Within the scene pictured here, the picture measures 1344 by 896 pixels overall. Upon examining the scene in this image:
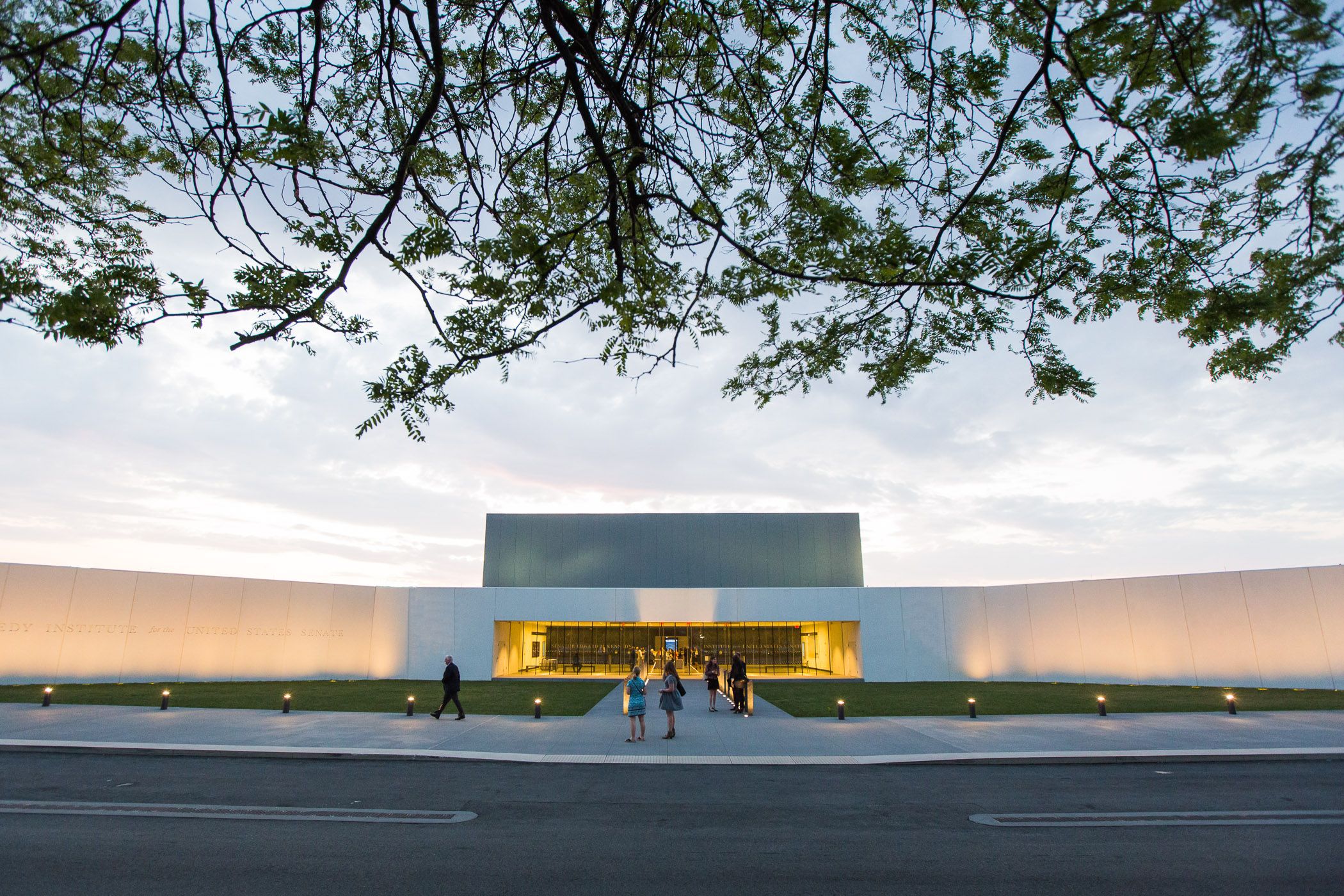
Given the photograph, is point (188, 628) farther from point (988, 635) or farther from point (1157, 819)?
point (988, 635)

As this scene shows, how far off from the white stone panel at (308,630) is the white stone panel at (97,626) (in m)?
5.46

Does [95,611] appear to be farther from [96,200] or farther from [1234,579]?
[1234,579]

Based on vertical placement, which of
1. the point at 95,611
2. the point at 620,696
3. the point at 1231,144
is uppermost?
the point at 1231,144

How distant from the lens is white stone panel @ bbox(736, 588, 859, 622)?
3052 centimetres

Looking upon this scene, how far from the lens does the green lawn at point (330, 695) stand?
60.2 feet

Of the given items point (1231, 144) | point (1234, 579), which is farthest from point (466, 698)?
point (1234, 579)

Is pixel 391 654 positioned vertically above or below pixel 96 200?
below

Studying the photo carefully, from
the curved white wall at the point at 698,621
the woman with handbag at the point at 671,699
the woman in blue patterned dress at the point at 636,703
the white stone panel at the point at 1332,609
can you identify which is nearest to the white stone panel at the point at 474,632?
the curved white wall at the point at 698,621

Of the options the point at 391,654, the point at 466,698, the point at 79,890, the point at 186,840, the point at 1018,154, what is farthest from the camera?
the point at 391,654

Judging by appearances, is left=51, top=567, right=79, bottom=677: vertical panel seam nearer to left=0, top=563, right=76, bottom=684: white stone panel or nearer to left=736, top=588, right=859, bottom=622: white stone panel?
left=0, top=563, right=76, bottom=684: white stone panel

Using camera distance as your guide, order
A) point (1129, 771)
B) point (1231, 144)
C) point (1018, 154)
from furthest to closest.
Answer: 1. point (1129, 771)
2. point (1018, 154)
3. point (1231, 144)

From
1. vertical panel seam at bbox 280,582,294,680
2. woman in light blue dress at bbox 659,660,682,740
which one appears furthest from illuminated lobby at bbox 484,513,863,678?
woman in light blue dress at bbox 659,660,682,740

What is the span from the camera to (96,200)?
655cm

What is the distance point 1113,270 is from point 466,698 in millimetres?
21585
